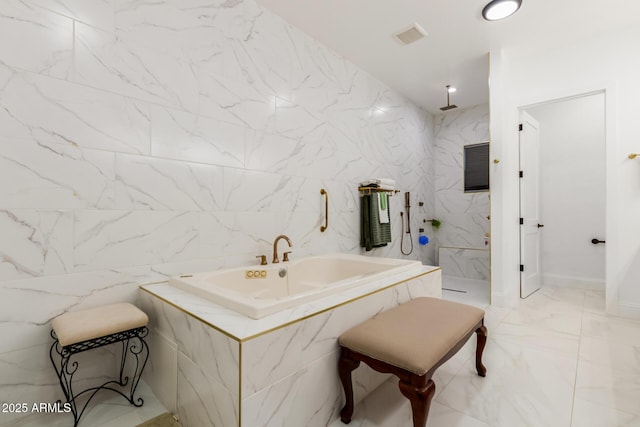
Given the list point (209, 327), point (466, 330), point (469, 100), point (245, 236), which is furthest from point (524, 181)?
point (209, 327)

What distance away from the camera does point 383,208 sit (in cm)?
344

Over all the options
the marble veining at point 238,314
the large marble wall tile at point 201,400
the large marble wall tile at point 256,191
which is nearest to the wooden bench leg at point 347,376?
the marble veining at point 238,314

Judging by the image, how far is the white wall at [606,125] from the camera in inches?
107

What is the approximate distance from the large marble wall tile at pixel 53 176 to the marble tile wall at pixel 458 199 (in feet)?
14.1

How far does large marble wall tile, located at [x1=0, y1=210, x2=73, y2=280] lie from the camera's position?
1.39 metres

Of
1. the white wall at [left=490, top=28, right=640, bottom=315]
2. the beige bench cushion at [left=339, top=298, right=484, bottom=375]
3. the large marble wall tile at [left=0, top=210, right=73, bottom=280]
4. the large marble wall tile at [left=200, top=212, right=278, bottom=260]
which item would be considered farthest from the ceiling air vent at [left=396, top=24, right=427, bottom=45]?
the large marble wall tile at [left=0, top=210, right=73, bottom=280]

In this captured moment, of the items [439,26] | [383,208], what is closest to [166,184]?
[383,208]

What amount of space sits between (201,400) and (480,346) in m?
1.53

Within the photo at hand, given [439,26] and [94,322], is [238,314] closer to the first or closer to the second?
[94,322]

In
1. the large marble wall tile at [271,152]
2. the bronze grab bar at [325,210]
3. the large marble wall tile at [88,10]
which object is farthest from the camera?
the bronze grab bar at [325,210]

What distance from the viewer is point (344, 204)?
3.16 meters

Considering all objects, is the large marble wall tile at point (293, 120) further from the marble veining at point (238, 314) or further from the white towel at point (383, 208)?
the marble veining at point (238, 314)

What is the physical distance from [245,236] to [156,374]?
1004 millimetres

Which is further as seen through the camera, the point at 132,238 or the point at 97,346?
the point at 132,238
